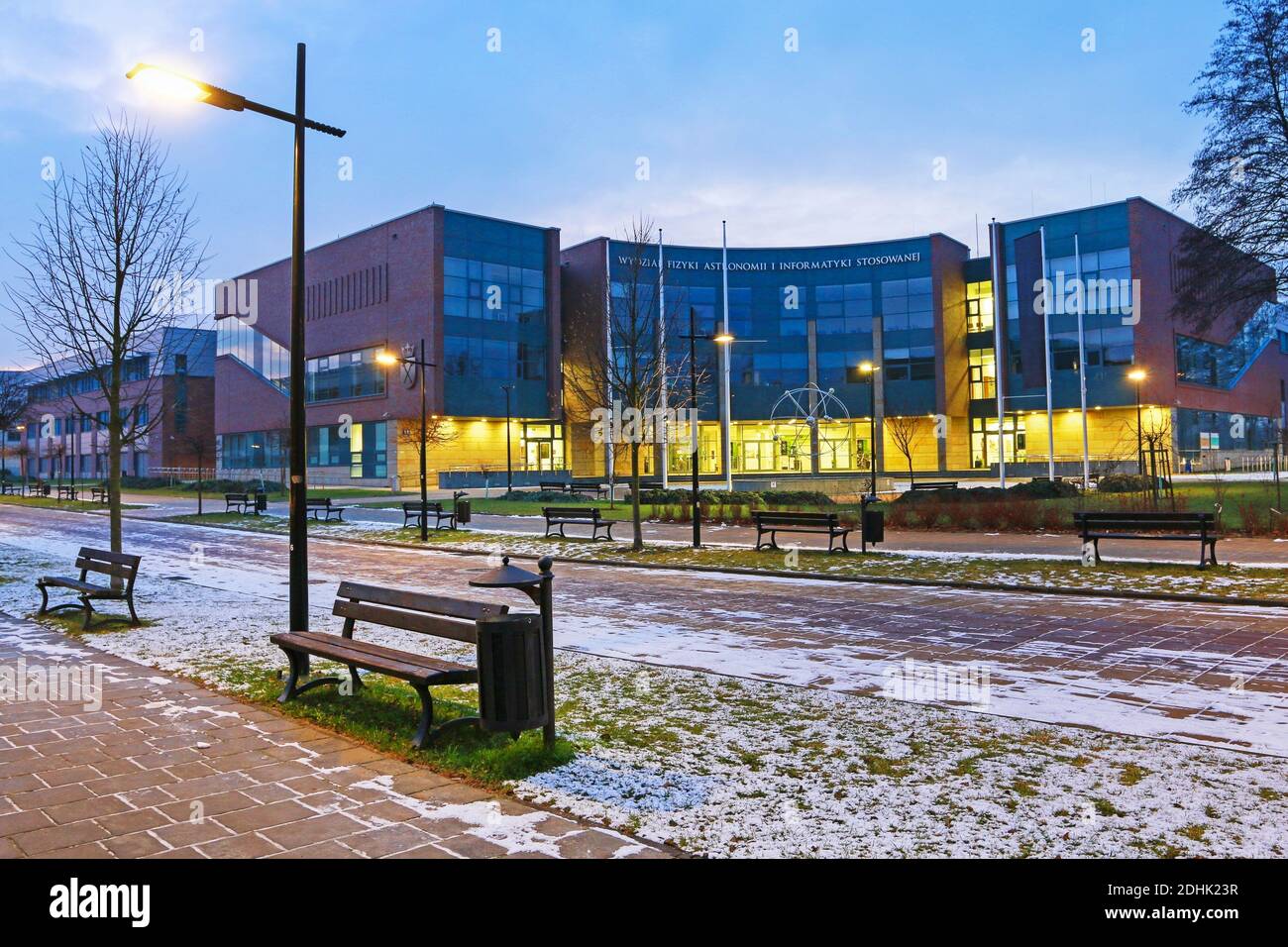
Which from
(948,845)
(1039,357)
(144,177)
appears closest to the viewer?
(948,845)

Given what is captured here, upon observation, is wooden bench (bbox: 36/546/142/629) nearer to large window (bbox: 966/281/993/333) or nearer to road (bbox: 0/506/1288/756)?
road (bbox: 0/506/1288/756)

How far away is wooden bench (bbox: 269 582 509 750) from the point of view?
5551 mm

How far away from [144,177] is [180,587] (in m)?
6.28

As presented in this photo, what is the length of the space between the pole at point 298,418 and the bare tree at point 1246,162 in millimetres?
18559

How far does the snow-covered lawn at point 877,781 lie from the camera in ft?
12.9

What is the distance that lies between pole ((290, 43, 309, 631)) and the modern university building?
48115mm

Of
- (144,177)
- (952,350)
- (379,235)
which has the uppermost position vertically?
(379,235)

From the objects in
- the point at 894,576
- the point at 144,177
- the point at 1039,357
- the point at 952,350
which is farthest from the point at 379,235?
the point at 894,576

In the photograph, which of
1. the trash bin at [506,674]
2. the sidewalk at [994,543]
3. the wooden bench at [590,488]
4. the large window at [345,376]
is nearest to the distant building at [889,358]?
the large window at [345,376]

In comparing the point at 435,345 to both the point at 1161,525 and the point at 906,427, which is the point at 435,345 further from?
the point at 1161,525

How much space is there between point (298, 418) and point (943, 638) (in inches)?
271

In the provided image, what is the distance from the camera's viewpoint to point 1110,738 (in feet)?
18.0

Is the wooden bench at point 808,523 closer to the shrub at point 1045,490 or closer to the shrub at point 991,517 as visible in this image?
the shrub at point 991,517

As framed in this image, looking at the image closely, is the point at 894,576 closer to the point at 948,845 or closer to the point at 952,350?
the point at 948,845
